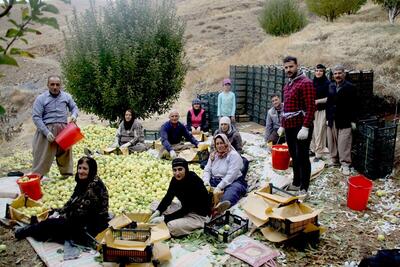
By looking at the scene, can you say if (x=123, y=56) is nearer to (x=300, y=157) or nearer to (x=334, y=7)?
(x=300, y=157)

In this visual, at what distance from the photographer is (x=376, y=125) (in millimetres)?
6812

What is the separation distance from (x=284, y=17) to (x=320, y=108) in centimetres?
2405

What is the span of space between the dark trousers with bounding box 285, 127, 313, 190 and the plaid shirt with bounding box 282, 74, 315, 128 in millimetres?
144

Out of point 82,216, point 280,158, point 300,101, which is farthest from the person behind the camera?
point 280,158

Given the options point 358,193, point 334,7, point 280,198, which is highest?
point 334,7

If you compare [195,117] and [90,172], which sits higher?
[90,172]

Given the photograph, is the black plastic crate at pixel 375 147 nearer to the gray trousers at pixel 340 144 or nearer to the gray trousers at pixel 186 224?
the gray trousers at pixel 340 144

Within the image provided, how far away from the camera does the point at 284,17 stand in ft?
97.0

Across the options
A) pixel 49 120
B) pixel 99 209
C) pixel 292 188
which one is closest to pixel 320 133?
pixel 292 188

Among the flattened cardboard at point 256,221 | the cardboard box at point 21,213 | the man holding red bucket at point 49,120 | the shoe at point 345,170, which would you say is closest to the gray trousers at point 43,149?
the man holding red bucket at point 49,120

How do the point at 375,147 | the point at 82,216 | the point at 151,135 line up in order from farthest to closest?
1. the point at 151,135
2. the point at 375,147
3. the point at 82,216

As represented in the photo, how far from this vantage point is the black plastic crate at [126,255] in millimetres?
4086

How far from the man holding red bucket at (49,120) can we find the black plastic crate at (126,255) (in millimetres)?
3123

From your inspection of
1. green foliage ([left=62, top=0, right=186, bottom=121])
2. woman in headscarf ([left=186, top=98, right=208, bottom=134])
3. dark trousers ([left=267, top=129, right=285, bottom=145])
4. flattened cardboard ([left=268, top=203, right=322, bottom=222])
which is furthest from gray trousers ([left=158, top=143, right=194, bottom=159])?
flattened cardboard ([left=268, top=203, right=322, bottom=222])
